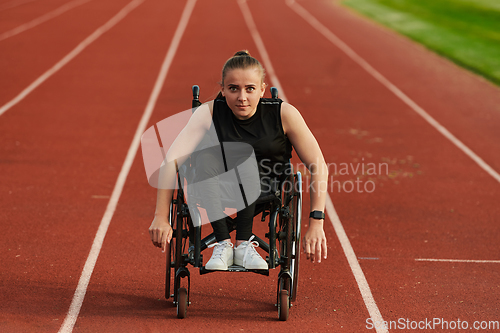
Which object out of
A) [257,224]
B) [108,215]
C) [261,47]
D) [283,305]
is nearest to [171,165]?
[283,305]

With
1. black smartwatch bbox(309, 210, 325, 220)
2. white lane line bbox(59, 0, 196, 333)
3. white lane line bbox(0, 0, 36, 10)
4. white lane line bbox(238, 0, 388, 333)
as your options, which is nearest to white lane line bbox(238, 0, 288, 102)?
white lane line bbox(59, 0, 196, 333)

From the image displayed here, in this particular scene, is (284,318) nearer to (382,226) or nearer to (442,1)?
(382,226)

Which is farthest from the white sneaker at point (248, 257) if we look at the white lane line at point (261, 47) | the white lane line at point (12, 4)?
the white lane line at point (12, 4)

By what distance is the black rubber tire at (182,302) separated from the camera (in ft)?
10.9

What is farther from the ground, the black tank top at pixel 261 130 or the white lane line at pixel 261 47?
the white lane line at pixel 261 47

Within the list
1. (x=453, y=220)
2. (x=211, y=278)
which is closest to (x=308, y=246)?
(x=211, y=278)

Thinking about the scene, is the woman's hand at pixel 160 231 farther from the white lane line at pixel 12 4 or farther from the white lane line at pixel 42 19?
the white lane line at pixel 12 4

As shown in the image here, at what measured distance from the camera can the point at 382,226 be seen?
5309 mm

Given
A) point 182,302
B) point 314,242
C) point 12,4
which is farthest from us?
point 12,4

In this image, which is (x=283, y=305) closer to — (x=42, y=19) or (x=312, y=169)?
(x=312, y=169)

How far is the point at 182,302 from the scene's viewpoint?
3336 mm

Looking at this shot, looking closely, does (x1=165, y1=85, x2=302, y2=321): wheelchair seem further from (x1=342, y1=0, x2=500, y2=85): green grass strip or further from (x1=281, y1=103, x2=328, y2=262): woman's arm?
(x1=342, y1=0, x2=500, y2=85): green grass strip

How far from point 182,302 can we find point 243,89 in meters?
1.25

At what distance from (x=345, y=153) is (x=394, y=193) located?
156 centimetres
